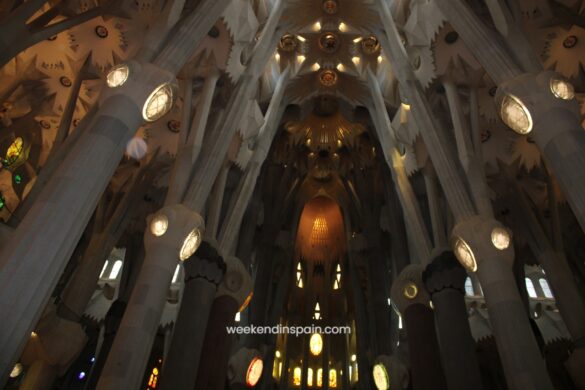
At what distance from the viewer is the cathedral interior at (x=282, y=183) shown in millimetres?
8102

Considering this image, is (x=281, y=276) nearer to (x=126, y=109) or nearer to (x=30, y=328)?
(x=126, y=109)

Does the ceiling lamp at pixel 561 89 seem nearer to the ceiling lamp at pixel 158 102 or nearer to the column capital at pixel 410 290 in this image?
the ceiling lamp at pixel 158 102

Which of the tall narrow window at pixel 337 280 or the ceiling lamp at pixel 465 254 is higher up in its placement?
the tall narrow window at pixel 337 280

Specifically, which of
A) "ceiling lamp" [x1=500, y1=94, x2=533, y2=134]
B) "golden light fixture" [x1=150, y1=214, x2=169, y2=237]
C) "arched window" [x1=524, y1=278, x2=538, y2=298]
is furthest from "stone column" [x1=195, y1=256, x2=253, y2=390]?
"arched window" [x1=524, y1=278, x2=538, y2=298]

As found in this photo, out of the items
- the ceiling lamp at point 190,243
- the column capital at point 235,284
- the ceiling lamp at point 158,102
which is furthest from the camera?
the column capital at point 235,284

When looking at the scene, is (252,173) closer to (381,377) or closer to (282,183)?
(282,183)

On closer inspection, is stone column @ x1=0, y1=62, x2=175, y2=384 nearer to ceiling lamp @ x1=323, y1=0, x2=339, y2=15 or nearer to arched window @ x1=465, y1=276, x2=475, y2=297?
ceiling lamp @ x1=323, y1=0, x2=339, y2=15

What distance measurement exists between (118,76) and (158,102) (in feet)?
2.73

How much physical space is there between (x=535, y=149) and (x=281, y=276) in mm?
12811

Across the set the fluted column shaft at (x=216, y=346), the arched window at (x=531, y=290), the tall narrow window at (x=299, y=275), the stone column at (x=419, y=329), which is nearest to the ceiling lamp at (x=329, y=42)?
the stone column at (x=419, y=329)

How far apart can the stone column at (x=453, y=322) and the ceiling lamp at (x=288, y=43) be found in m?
12.1

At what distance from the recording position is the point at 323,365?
2553cm

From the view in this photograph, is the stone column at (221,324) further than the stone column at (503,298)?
Yes

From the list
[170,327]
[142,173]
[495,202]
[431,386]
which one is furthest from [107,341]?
[495,202]
